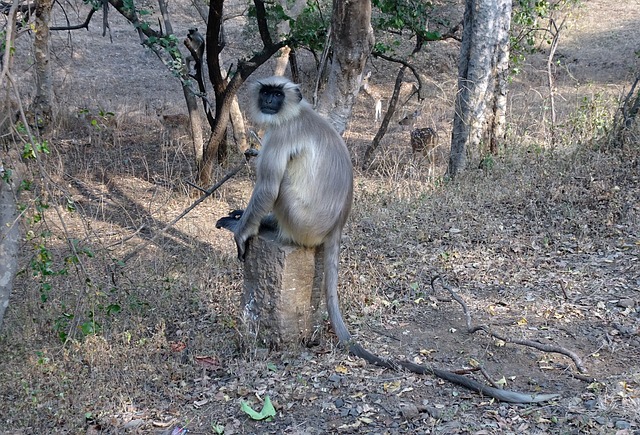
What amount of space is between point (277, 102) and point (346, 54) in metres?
1.63

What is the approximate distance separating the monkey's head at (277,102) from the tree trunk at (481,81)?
3531 millimetres

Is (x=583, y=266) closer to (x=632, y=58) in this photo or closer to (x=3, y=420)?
(x=3, y=420)

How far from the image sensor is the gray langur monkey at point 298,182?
146 inches

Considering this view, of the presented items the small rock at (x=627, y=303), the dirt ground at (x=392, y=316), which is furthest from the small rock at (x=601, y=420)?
the small rock at (x=627, y=303)

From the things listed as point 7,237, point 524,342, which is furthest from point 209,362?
point 524,342

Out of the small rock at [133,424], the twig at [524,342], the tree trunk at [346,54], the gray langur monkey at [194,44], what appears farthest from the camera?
the gray langur monkey at [194,44]

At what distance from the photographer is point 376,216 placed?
19.0 ft

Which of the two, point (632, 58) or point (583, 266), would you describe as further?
point (632, 58)

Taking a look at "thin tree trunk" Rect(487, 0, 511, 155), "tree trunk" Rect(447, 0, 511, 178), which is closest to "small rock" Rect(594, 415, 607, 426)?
"tree trunk" Rect(447, 0, 511, 178)

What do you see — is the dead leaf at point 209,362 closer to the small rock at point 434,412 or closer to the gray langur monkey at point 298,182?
the gray langur monkey at point 298,182

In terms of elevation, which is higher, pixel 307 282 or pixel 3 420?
pixel 307 282

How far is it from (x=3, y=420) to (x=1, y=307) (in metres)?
0.70

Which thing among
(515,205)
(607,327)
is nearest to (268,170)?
(607,327)

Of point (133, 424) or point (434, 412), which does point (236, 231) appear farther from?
point (434, 412)
